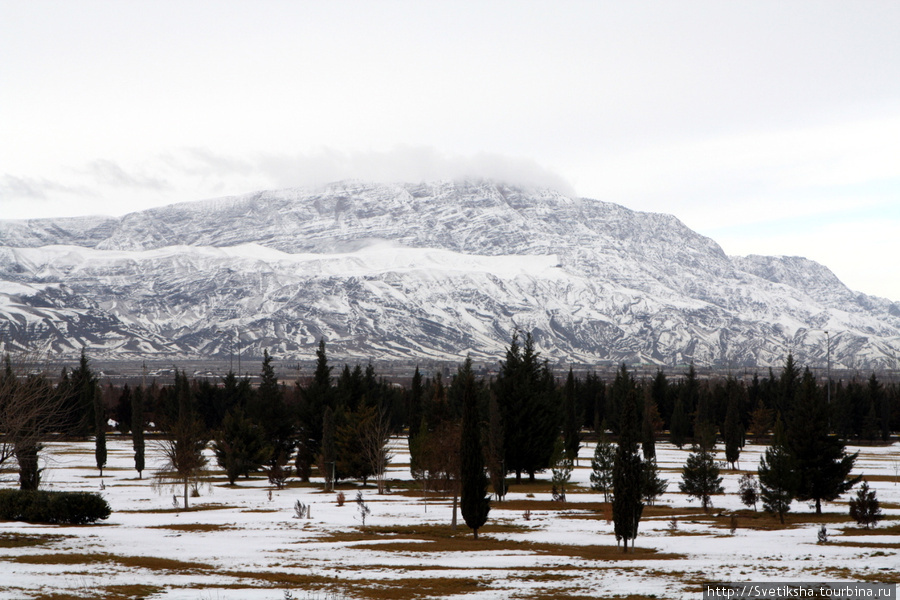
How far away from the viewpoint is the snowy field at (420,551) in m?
28.4

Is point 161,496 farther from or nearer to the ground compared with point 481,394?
nearer to the ground

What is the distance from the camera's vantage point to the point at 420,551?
38.2 meters

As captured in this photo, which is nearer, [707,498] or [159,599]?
[159,599]

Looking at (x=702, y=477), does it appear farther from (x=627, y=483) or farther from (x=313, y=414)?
(x=313, y=414)

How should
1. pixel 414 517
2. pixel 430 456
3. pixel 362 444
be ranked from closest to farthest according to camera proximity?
pixel 414 517 < pixel 430 456 < pixel 362 444

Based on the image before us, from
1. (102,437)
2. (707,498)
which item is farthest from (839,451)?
(102,437)

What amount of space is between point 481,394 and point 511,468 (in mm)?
17228

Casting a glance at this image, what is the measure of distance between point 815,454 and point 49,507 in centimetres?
4385

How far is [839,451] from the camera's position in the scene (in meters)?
52.8

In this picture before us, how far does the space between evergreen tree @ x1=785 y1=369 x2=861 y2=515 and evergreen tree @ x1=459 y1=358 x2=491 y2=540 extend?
19942mm

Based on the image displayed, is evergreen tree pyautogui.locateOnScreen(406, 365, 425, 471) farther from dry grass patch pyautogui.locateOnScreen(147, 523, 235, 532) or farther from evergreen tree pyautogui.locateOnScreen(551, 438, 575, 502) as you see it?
dry grass patch pyautogui.locateOnScreen(147, 523, 235, 532)

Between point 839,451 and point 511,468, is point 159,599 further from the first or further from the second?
point 511,468

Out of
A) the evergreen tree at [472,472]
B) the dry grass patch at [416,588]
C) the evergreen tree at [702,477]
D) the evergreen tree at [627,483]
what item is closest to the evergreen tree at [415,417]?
the evergreen tree at [702,477]

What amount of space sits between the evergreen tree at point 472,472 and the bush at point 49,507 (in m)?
19.9
